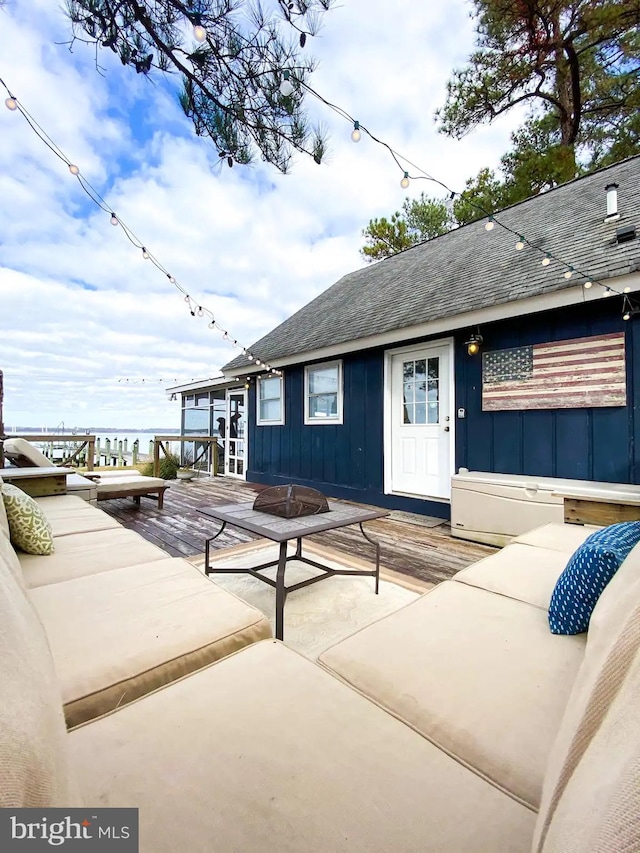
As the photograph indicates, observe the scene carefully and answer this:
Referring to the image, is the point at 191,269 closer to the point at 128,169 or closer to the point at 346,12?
the point at 128,169

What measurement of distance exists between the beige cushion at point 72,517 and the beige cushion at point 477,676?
6.89 feet

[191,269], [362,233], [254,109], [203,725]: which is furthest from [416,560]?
[362,233]

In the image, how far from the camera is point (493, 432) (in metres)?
4.12

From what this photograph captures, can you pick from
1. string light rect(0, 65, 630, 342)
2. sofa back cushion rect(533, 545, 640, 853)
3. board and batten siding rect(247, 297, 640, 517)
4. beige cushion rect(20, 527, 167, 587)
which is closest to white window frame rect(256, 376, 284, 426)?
board and batten siding rect(247, 297, 640, 517)

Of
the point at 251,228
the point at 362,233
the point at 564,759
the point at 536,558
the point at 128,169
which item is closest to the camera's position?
the point at 564,759

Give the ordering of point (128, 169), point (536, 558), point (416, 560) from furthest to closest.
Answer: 1. point (128, 169)
2. point (416, 560)
3. point (536, 558)

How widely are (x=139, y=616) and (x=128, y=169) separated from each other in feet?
14.9

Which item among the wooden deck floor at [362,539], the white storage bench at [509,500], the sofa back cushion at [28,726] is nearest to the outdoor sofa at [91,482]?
the wooden deck floor at [362,539]

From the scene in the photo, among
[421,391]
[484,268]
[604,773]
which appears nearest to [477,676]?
[604,773]

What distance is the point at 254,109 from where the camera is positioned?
2.32 m

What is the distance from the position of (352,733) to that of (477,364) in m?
4.05

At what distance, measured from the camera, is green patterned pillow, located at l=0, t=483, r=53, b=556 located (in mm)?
1941

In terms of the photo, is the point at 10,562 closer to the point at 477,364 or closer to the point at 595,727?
the point at 595,727

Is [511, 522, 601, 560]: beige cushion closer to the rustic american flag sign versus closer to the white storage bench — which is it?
the white storage bench
